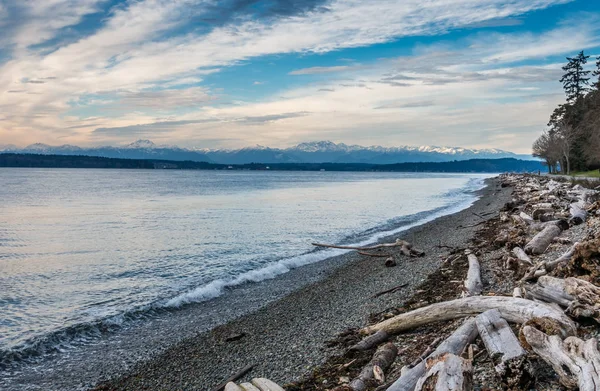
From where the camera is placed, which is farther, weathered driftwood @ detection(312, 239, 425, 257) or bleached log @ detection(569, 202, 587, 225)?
weathered driftwood @ detection(312, 239, 425, 257)

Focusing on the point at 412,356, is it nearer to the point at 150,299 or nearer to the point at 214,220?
the point at 150,299

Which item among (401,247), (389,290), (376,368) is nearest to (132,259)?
(401,247)

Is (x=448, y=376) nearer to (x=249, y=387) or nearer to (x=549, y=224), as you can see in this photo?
(x=249, y=387)

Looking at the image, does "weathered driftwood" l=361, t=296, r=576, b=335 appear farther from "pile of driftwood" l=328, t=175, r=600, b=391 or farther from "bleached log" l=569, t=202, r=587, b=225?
"bleached log" l=569, t=202, r=587, b=225

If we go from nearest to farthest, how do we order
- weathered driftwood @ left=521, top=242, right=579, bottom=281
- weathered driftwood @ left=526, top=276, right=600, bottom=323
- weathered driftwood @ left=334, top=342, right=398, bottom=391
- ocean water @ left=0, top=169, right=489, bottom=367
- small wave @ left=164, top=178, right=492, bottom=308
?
weathered driftwood @ left=526, top=276, right=600, bottom=323, weathered driftwood @ left=334, top=342, right=398, bottom=391, weathered driftwood @ left=521, top=242, right=579, bottom=281, ocean water @ left=0, top=169, right=489, bottom=367, small wave @ left=164, top=178, right=492, bottom=308

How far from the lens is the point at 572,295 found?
618 cm

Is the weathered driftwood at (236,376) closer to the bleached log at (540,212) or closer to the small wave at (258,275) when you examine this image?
the small wave at (258,275)

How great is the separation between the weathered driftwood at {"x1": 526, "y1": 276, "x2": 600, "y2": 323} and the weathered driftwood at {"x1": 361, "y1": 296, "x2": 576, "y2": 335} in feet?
0.94

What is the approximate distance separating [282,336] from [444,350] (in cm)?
451

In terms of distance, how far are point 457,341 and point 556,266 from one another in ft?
12.5

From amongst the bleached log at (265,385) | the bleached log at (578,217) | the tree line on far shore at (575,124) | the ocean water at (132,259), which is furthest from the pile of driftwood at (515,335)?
the tree line on far shore at (575,124)

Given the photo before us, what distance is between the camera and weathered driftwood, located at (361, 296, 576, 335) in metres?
5.65

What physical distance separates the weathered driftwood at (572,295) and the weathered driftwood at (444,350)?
1.26 meters

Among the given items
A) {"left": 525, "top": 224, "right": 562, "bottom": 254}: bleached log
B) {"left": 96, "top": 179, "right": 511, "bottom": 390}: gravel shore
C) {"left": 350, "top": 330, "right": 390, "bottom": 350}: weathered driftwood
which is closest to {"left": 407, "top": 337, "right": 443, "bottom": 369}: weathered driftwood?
{"left": 350, "top": 330, "right": 390, "bottom": 350}: weathered driftwood
